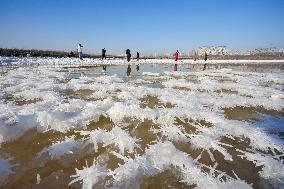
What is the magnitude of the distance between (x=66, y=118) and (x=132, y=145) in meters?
1.62

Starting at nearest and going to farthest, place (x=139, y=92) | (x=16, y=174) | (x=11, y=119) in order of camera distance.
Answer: (x=16, y=174) → (x=11, y=119) → (x=139, y=92)

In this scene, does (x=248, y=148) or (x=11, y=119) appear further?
(x=11, y=119)

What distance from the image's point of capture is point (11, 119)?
154 inches

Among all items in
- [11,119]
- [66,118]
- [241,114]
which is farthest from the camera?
[241,114]

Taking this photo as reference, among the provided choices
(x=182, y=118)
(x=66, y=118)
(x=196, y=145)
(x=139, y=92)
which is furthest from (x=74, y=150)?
(x=139, y=92)

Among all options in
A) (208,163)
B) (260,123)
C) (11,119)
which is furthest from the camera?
(260,123)

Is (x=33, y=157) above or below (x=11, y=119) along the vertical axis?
below

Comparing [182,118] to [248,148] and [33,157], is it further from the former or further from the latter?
[33,157]

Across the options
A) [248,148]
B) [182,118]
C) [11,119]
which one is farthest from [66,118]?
[248,148]

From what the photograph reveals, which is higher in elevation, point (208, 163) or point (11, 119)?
point (11, 119)

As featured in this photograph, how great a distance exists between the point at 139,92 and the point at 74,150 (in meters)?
4.36

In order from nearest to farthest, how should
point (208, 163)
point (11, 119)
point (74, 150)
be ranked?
point (208, 163) → point (74, 150) → point (11, 119)

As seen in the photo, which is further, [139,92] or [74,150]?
[139,92]

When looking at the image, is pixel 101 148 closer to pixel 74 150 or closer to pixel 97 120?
pixel 74 150
